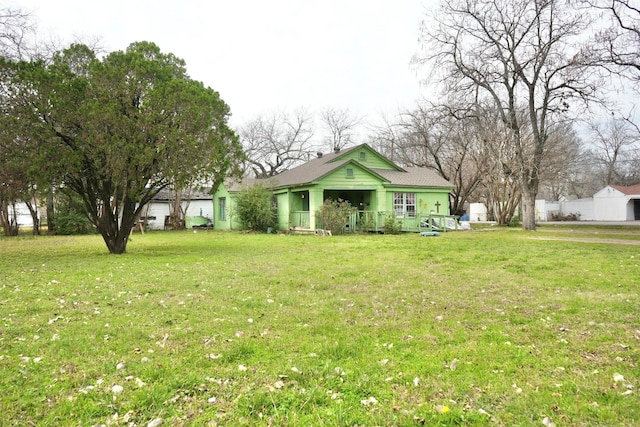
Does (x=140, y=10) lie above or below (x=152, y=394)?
above

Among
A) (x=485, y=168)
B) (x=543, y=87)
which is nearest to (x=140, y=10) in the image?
(x=543, y=87)

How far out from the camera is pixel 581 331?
4.53 m

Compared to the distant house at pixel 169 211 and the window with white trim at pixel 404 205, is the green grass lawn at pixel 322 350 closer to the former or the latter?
the window with white trim at pixel 404 205

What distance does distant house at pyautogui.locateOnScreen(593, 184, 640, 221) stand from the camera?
113ft

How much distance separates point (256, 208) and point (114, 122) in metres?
12.4

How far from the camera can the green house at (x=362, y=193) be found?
22.1 m

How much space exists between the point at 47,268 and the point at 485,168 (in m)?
27.5

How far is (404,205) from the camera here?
24.2m

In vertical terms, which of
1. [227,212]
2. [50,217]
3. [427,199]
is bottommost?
[50,217]

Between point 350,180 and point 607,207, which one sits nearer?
point 350,180

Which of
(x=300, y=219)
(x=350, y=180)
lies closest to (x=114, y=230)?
(x=300, y=219)

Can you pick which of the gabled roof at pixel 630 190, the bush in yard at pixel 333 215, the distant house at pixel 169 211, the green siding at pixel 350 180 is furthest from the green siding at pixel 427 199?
the gabled roof at pixel 630 190

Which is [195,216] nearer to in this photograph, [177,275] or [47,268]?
[47,268]

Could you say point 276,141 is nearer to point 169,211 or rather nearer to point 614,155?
point 169,211
